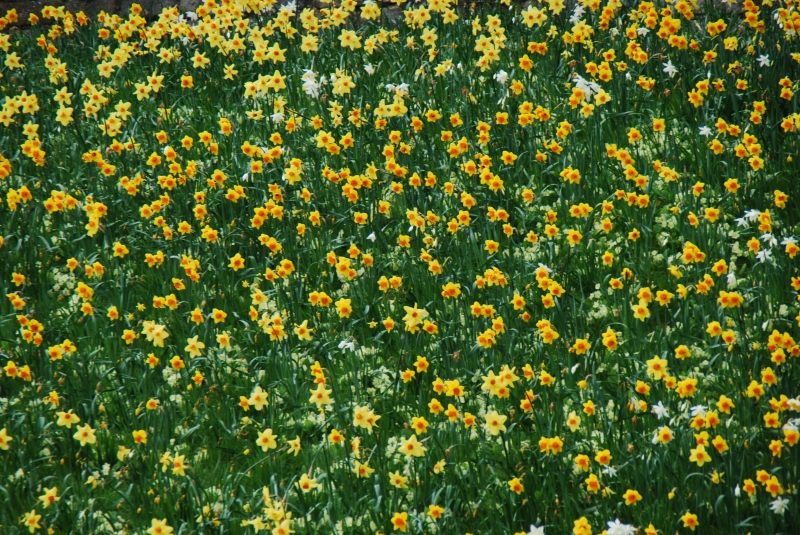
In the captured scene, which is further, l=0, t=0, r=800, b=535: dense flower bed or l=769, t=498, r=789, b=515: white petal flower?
l=0, t=0, r=800, b=535: dense flower bed

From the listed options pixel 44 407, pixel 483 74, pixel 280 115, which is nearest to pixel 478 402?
pixel 44 407

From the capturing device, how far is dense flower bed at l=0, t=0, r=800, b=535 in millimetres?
3074

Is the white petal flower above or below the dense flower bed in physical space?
below

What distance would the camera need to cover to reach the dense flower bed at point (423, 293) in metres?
3.07

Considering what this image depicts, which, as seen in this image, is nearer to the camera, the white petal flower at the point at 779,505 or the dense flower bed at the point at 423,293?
the white petal flower at the point at 779,505

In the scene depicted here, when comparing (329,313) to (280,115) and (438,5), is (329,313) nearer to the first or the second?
(280,115)

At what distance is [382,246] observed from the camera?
4.57 meters

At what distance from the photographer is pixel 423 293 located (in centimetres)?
413

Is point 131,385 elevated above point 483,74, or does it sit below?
below

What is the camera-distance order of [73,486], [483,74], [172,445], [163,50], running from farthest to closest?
[163,50] → [483,74] → [172,445] → [73,486]

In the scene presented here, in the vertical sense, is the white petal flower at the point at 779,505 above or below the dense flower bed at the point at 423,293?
below

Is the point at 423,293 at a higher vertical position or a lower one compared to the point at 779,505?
higher

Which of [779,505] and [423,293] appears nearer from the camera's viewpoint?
[779,505]

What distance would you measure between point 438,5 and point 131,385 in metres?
3.75
